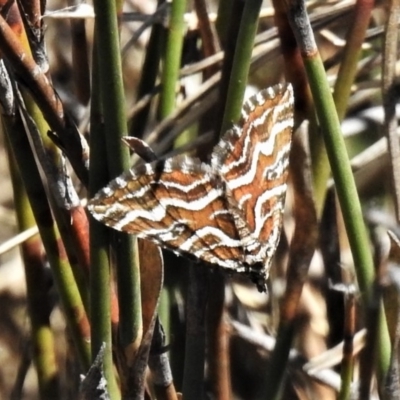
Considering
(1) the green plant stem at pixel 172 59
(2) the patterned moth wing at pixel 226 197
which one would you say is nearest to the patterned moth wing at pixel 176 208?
(2) the patterned moth wing at pixel 226 197

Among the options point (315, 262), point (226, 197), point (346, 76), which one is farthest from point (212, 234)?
point (315, 262)

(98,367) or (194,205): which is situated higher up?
(194,205)

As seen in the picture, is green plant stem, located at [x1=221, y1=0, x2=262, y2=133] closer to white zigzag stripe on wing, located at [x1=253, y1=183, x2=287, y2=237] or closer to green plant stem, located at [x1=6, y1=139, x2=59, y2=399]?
white zigzag stripe on wing, located at [x1=253, y1=183, x2=287, y2=237]

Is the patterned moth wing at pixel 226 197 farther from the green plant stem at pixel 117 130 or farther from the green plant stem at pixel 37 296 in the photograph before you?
the green plant stem at pixel 37 296

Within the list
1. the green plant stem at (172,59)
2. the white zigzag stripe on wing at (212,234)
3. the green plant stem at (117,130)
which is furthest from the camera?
the green plant stem at (172,59)

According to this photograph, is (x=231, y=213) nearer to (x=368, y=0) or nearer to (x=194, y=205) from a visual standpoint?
(x=194, y=205)

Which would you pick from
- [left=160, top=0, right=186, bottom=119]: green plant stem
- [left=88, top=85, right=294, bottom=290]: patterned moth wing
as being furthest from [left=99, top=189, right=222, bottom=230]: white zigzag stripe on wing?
[left=160, top=0, right=186, bottom=119]: green plant stem

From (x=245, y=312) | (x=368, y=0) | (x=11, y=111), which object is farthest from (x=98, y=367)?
(x=245, y=312)
